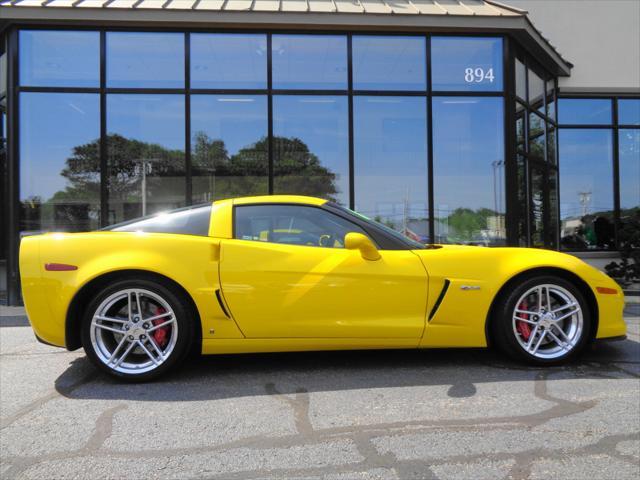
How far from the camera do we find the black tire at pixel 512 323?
3320 millimetres

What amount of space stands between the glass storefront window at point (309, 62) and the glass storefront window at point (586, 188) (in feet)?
18.9

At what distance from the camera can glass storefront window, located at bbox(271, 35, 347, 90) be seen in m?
7.62

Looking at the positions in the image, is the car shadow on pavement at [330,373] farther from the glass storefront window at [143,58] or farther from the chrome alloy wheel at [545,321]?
the glass storefront window at [143,58]

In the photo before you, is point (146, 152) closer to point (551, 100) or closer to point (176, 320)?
point (176, 320)

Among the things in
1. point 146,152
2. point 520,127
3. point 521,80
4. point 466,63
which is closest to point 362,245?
point 146,152

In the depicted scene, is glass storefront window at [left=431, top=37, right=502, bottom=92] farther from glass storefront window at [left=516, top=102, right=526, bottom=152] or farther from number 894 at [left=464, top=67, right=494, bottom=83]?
glass storefront window at [left=516, top=102, right=526, bottom=152]

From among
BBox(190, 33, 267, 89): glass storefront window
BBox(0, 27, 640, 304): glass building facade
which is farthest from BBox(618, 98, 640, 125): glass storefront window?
BBox(190, 33, 267, 89): glass storefront window

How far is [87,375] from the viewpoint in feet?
11.2

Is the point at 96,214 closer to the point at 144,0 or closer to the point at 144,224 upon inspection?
the point at 144,0

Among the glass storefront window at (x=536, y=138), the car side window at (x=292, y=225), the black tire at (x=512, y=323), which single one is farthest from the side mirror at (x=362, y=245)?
the glass storefront window at (x=536, y=138)

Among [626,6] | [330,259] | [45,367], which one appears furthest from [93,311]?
[626,6]

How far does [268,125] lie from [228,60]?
1.20 metres

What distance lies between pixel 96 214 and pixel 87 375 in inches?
179

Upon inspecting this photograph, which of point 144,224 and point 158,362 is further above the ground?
point 144,224
